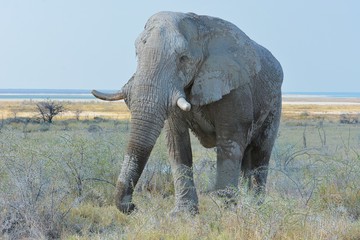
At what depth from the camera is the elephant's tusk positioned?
19.0 feet

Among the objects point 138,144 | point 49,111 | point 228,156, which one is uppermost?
point 138,144

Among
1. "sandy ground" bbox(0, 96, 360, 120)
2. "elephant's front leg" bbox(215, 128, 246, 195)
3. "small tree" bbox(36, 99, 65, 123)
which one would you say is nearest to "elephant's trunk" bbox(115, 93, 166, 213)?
"elephant's front leg" bbox(215, 128, 246, 195)

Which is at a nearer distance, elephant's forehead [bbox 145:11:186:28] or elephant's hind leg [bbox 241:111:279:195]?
elephant's forehead [bbox 145:11:186:28]

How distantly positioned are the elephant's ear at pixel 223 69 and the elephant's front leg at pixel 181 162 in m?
0.78

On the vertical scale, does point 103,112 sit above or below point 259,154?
below

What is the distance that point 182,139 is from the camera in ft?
23.6

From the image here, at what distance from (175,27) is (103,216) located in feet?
7.35

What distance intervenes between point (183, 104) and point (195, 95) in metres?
0.67

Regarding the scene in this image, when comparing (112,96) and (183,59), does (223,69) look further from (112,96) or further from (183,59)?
(112,96)

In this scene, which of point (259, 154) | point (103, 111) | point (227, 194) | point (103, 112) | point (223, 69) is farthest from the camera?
point (103, 111)

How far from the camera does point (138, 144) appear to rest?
5695 millimetres

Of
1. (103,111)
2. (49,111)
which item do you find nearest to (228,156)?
(49,111)

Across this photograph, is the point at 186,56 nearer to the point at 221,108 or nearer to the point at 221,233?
the point at 221,108

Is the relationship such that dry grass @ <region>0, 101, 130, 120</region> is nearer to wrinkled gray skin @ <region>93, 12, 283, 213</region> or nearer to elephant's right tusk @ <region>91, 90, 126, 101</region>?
wrinkled gray skin @ <region>93, 12, 283, 213</region>
